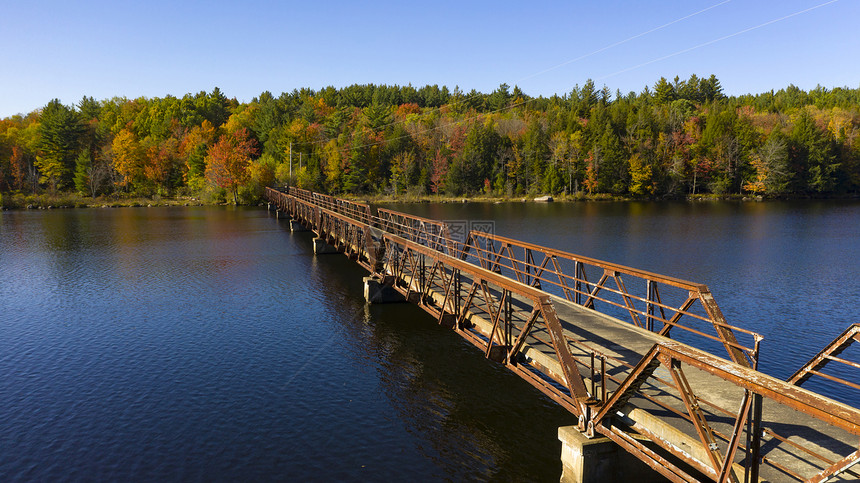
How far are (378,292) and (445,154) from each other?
108 m

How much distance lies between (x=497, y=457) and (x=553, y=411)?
3.83 m

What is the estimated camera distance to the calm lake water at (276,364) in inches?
601

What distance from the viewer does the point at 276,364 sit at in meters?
22.5

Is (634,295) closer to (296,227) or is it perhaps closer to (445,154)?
(296,227)

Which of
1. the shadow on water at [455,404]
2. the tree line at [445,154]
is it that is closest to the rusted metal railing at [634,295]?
the shadow on water at [455,404]

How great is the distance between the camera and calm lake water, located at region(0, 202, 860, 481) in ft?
50.1

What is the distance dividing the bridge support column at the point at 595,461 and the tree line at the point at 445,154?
114m

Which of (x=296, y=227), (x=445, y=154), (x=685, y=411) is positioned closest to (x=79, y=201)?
(x=296, y=227)

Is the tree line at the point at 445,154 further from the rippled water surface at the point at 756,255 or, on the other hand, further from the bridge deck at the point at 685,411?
the bridge deck at the point at 685,411

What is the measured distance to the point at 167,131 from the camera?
140 metres

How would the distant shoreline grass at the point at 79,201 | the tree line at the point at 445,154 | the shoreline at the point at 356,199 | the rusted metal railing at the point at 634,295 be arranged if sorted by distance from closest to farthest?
Answer: the rusted metal railing at the point at 634,295 < the distant shoreline grass at the point at 79,201 < the shoreline at the point at 356,199 < the tree line at the point at 445,154

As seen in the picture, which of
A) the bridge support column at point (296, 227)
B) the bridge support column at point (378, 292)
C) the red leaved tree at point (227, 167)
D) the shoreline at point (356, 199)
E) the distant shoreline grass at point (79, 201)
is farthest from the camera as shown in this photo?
the red leaved tree at point (227, 167)

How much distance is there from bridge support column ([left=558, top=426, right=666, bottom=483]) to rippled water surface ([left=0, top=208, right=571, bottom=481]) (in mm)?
2833

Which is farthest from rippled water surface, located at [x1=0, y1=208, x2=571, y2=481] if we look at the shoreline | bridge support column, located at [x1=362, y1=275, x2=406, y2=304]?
the shoreline
